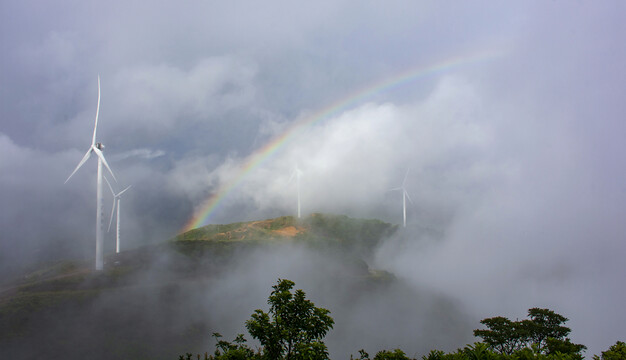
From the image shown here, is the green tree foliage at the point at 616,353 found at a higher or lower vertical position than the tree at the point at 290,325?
lower

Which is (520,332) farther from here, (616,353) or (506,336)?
(616,353)

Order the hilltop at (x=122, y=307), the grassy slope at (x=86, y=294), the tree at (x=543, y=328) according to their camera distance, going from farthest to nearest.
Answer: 1. the grassy slope at (x=86, y=294)
2. the hilltop at (x=122, y=307)
3. the tree at (x=543, y=328)

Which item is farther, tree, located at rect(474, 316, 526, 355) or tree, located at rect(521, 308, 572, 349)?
tree, located at rect(521, 308, 572, 349)

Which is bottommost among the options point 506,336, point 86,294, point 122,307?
point 506,336

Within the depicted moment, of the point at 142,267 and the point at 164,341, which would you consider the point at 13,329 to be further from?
the point at 142,267

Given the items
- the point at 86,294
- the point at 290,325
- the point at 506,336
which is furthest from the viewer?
the point at 86,294

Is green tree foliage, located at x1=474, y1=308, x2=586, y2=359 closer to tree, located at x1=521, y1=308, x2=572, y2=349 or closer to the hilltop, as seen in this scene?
tree, located at x1=521, y1=308, x2=572, y2=349

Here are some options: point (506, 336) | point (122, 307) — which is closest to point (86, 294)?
point (122, 307)

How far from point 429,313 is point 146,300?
450ft

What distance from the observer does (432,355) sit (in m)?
32.3

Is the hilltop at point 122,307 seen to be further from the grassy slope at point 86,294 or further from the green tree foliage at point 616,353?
the green tree foliage at point 616,353

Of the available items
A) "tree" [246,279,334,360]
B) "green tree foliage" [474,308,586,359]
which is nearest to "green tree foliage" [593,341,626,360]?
"tree" [246,279,334,360]

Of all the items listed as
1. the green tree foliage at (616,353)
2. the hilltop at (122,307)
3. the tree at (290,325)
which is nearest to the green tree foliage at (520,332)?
the green tree foliage at (616,353)

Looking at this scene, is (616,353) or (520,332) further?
(520,332)
